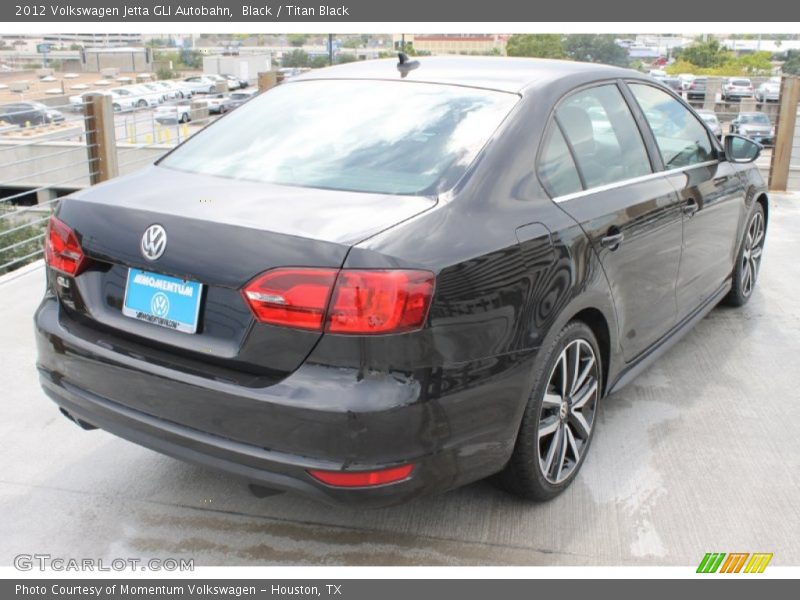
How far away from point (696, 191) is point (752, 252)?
1.62 metres

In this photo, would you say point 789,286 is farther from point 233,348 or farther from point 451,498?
point 233,348

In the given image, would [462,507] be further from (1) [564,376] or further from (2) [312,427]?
(2) [312,427]

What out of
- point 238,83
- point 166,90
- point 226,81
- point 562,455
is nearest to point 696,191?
point 562,455

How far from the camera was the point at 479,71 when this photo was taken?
340 centimetres

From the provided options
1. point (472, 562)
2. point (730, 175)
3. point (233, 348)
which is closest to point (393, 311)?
point (233, 348)

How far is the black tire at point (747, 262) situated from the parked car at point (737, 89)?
49.3 m

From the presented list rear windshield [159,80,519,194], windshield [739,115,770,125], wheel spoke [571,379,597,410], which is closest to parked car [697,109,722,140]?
wheel spoke [571,379,597,410]

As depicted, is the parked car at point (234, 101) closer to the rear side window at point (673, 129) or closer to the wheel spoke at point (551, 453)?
the rear side window at point (673, 129)

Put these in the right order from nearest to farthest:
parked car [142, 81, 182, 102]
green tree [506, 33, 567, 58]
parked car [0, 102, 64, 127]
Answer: parked car [0, 102, 64, 127]
green tree [506, 33, 567, 58]
parked car [142, 81, 182, 102]

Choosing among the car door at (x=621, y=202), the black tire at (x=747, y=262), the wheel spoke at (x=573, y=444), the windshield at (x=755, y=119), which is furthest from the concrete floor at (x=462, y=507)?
the windshield at (x=755, y=119)

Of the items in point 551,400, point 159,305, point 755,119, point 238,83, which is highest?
point 159,305

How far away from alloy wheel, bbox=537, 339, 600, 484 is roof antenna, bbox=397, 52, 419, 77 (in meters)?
1.34

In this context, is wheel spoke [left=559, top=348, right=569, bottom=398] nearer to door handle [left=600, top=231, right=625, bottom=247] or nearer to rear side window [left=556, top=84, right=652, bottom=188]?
door handle [left=600, top=231, right=625, bottom=247]

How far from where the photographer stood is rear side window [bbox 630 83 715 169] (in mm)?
3998
